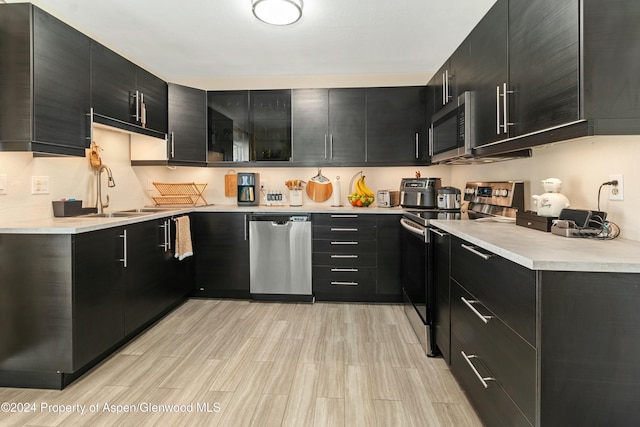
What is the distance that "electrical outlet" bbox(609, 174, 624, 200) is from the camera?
5.28 feet

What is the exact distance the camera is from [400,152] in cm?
372

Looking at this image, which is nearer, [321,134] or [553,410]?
[553,410]

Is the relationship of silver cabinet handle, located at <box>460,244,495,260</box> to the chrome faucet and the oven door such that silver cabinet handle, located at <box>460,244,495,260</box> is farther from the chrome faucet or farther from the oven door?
the chrome faucet

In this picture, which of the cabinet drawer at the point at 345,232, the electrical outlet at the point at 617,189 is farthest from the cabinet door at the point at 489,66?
the cabinet drawer at the point at 345,232

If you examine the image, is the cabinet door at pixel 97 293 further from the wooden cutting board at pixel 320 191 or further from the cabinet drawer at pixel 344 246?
the wooden cutting board at pixel 320 191

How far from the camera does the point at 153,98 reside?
322 cm

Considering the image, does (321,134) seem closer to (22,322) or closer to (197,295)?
(197,295)

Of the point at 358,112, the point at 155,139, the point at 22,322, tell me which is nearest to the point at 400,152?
the point at 358,112

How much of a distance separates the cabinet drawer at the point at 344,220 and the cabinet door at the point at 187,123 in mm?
1394

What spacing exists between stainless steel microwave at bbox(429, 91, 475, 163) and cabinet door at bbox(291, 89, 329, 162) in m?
1.10

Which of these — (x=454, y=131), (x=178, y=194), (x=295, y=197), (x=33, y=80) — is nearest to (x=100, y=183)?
(x=178, y=194)

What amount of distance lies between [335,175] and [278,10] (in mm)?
1947

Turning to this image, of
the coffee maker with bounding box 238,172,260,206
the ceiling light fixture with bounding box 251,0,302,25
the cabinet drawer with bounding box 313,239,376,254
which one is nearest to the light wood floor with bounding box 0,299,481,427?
the cabinet drawer with bounding box 313,239,376,254

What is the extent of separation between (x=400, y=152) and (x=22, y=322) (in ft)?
10.7
